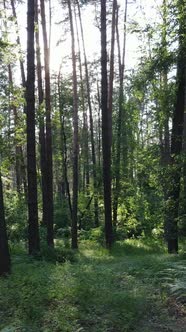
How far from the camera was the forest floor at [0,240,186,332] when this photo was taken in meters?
5.03

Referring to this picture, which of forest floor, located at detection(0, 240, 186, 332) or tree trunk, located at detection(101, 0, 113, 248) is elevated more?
tree trunk, located at detection(101, 0, 113, 248)

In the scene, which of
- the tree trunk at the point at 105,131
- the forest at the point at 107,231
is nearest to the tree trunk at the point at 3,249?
the forest at the point at 107,231

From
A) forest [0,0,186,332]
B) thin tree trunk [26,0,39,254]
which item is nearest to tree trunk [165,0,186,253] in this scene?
forest [0,0,186,332]

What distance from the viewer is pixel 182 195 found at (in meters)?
10.5

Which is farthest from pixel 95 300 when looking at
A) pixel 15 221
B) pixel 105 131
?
pixel 15 221

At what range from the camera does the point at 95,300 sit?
572cm

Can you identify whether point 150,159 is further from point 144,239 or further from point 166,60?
point 144,239

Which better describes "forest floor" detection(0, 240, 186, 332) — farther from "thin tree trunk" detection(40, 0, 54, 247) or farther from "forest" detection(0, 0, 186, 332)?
"thin tree trunk" detection(40, 0, 54, 247)

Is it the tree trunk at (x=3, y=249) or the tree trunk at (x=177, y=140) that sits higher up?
the tree trunk at (x=177, y=140)

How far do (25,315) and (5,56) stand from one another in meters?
6.24

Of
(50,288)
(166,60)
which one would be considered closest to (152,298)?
(50,288)

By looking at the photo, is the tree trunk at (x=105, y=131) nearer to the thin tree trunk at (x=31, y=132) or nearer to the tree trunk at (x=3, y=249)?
the thin tree trunk at (x=31, y=132)

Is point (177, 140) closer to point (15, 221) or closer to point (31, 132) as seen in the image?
point (31, 132)

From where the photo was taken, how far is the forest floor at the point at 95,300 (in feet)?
16.5
